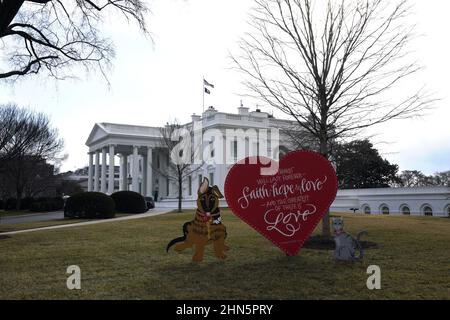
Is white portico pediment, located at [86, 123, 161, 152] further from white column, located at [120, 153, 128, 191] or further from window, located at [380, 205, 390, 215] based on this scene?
window, located at [380, 205, 390, 215]

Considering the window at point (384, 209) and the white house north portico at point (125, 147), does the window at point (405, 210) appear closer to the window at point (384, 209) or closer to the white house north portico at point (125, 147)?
the window at point (384, 209)

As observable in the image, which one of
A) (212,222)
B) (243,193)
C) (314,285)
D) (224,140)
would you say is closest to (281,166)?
(243,193)

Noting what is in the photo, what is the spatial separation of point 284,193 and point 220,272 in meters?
2.24

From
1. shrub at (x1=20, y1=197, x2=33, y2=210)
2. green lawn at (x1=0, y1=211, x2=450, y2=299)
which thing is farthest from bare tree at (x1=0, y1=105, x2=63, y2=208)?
green lawn at (x1=0, y1=211, x2=450, y2=299)

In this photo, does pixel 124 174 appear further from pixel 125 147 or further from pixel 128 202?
pixel 128 202

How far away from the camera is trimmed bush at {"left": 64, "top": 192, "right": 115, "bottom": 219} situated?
28.6 metres

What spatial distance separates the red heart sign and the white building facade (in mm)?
19462

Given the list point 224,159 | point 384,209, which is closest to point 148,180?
point 224,159

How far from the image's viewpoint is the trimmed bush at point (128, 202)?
35.6 meters

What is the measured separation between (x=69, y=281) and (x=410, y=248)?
862 cm

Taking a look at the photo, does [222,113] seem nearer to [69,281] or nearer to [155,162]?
[155,162]

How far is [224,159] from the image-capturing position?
59.1 meters

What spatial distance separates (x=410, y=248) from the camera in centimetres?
1257
